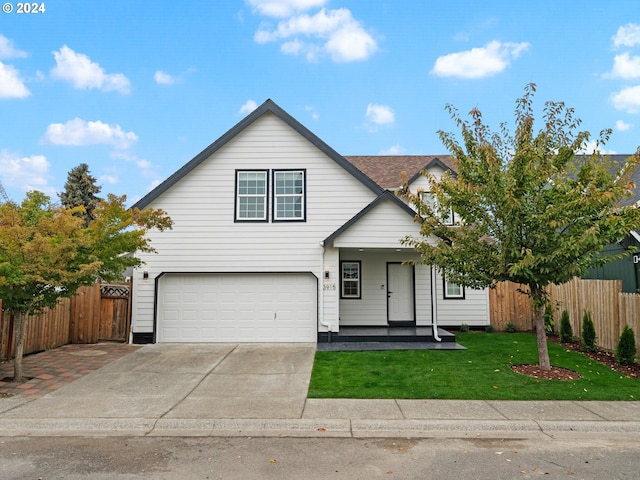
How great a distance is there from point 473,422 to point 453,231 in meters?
4.29

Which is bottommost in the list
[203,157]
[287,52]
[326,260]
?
[326,260]

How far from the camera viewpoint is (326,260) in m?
12.7

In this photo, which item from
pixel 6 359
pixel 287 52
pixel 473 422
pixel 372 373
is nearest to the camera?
pixel 473 422

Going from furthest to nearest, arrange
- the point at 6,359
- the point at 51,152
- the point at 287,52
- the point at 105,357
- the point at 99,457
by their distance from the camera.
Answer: the point at 51,152 → the point at 287,52 → the point at 105,357 → the point at 6,359 → the point at 99,457

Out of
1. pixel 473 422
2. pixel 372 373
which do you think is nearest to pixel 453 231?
pixel 372 373

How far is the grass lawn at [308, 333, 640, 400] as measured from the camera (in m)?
7.22

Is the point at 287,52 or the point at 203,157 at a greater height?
the point at 287,52

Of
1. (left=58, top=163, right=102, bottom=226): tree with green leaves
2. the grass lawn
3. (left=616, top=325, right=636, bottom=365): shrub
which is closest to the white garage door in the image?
the grass lawn

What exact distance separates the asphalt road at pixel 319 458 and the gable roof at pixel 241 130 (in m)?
8.50

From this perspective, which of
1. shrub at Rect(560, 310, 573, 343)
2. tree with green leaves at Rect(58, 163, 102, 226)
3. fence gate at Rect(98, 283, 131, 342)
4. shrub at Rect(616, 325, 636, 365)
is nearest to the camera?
shrub at Rect(616, 325, 636, 365)

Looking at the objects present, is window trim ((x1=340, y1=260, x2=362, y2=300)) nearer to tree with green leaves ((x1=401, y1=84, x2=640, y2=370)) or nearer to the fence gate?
tree with green leaves ((x1=401, y1=84, x2=640, y2=370))

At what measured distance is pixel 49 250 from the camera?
25.3 ft

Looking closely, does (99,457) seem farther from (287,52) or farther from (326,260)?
(287,52)

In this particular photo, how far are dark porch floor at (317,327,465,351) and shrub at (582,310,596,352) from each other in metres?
3.09
